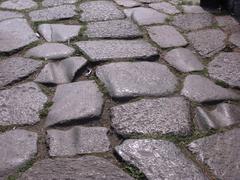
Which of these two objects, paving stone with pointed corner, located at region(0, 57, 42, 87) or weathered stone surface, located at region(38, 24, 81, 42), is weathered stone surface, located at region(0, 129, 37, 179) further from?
weathered stone surface, located at region(38, 24, 81, 42)

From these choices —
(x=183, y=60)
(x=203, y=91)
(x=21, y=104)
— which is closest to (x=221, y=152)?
(x=203, y=91)

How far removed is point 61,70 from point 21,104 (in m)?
0.51

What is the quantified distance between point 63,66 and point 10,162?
1107 mm

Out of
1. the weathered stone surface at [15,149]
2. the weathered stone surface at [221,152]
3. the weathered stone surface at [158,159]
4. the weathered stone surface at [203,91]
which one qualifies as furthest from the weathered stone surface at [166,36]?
the weathered stone surface at [15,149]

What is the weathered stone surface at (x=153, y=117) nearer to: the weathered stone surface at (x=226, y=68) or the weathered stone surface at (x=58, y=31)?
the weathered stone surface at (x=226, y=68)

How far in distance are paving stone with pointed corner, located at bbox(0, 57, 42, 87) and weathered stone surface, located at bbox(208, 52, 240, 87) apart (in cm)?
139

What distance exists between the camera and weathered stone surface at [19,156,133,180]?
2002mm

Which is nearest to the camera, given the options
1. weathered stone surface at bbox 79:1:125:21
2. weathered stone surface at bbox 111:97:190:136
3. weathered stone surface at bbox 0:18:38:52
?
weathered stone surface at bbox 111:97:190:136

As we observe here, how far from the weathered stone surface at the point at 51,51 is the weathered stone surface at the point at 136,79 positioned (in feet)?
1.30

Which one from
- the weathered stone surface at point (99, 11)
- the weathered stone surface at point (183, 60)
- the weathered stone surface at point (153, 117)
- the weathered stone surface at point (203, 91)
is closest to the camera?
the weathered stone surface at point (153, 117)

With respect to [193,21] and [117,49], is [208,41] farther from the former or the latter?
[117,49]

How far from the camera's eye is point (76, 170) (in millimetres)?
2043

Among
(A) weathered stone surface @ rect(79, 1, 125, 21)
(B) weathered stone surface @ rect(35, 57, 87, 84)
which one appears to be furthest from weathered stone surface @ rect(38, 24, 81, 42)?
(B) weathered stone surface @ rect(35, 57, 87, 84)

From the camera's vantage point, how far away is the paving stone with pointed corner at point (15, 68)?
286 centimetres
